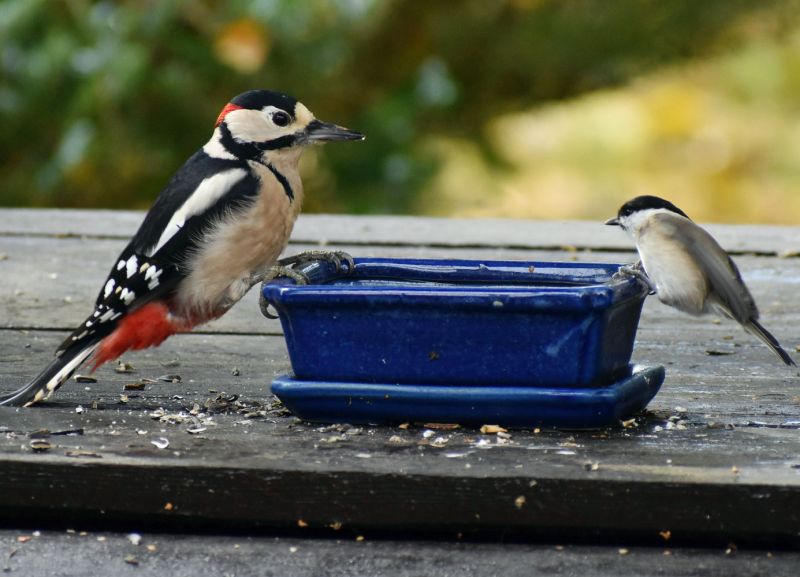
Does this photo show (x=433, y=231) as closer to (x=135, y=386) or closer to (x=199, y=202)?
(x=199, y=202)

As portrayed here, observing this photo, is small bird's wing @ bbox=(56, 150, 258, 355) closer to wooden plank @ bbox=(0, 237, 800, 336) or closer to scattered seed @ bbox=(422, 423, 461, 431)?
wooden plank @ bbox=(0, 237, 800, 336)

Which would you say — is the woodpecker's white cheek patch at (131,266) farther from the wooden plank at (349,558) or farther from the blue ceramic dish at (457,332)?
the wooden plank at (349,558)

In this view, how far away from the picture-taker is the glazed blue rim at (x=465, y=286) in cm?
184

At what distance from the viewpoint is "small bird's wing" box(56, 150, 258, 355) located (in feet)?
7.85

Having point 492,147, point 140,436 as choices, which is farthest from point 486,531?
point 492,147

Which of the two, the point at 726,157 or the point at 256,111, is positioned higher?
the point at 256,111

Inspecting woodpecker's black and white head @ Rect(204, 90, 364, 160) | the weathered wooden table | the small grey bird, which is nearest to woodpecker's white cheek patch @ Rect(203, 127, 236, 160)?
woodpecker's black and white head @ Rect(204, 90, 364, 160)

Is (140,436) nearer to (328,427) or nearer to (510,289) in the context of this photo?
(328,427)

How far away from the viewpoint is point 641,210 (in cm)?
226

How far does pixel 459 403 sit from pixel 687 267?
499 mm

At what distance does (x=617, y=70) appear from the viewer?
549cm

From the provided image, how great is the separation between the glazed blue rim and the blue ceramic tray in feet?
0.40

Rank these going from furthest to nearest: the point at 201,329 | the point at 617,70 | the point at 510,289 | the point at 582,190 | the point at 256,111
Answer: the point at 582,190 → the point at 617,70 → the point at 201,329 → the point at 256,111 → the point at 510,289

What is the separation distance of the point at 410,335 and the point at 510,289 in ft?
0.51
